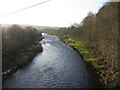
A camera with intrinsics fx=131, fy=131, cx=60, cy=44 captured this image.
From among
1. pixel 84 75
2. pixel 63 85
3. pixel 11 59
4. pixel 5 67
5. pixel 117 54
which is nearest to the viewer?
pixel 117 54

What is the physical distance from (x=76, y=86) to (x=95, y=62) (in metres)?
9.26

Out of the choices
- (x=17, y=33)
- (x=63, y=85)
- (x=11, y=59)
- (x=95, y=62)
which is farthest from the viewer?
(x=17, y=33)

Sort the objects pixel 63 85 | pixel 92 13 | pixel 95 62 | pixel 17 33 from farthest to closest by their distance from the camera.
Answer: pixel 92 13 → pixel 17 33 → pixel 95 62 → pixel 63 85

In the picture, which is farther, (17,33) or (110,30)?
(17,33)

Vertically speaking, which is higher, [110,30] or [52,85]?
[110,30]

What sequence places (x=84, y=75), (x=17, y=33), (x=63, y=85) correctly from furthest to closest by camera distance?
(x=17, y=33) → (x=84, y=75) → (x=63, y=85)

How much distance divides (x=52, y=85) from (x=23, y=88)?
132 inches

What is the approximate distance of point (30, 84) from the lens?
52.3 feet

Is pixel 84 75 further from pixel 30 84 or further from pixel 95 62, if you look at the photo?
pixel 30 84

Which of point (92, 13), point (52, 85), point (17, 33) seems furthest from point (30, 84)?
point (92, 13)

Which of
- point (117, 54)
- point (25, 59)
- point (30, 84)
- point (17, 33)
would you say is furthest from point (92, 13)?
point (30, 84)

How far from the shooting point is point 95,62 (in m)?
23.1

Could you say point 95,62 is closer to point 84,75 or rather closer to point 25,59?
point 84,75

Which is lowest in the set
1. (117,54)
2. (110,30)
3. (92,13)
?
(117,54)
